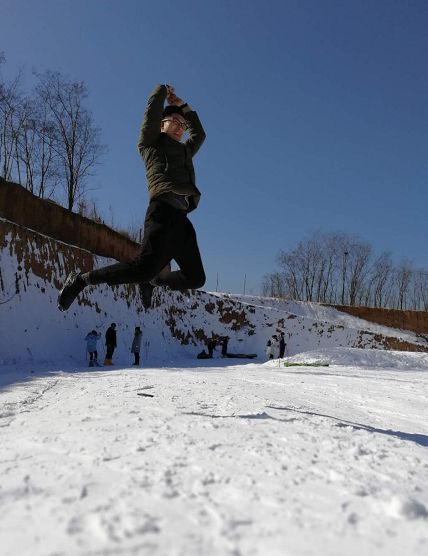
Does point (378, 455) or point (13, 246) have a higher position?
point (13, 246)

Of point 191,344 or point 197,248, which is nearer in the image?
point 197,248

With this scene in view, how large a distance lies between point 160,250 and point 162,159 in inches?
27.5

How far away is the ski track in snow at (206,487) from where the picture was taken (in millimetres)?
1099

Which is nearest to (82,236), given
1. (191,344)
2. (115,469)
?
(191,344)

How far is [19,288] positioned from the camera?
1388cm

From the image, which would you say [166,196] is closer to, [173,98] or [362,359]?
[173,98]

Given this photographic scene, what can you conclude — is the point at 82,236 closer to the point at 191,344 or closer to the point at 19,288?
the point at 19,288

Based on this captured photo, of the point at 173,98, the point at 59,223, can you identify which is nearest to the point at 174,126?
the point at 173,98

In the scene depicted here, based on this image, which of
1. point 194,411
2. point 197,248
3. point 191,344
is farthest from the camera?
point 191,344

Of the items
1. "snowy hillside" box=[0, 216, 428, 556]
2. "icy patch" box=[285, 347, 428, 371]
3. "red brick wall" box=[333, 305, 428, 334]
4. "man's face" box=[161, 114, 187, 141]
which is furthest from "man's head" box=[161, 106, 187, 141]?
"red brick wall" box=[333, 305, 428, 334]

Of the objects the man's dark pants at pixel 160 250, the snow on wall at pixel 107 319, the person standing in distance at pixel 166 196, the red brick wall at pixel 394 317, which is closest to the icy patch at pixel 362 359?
the snow on wall at pixel 107 319

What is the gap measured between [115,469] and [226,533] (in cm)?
62

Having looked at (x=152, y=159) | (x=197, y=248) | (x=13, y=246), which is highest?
(x=13, y=246)

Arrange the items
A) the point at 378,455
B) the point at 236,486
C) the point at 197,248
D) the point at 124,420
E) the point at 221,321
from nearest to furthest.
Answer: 1. the point at 236,486
2. the point at 378,455
3. the point at 124,420
4. the point at 197,248
5. the point at 221,321
